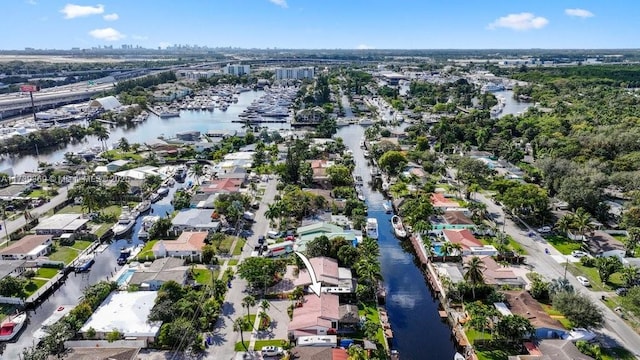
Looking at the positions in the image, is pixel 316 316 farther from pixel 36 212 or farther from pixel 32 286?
pixel 36 212

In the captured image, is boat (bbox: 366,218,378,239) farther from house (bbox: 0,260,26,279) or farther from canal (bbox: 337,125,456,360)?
house (bbox: 0,260,26,279)

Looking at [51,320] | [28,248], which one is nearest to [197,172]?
[28,248]

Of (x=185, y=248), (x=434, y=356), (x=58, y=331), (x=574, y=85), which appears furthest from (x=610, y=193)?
(x=574, y=85)

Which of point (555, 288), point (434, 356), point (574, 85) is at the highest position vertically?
point (574, 85)

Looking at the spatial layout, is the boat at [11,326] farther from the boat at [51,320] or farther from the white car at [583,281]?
the white car at [583,281]

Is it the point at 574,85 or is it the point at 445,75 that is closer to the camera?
the point at 574,85

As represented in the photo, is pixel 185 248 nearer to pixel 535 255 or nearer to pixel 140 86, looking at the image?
pixel 535 255
